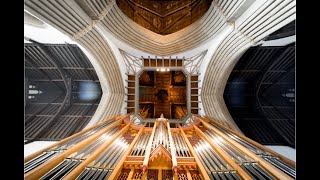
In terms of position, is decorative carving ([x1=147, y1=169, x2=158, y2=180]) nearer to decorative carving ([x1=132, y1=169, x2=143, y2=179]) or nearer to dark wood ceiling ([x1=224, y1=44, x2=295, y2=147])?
decorative carving ([x1=132, y1=169, x2=143, y2=179])

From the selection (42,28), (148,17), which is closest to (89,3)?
(42,28)

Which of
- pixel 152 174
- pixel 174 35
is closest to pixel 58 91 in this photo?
pixel 174 35

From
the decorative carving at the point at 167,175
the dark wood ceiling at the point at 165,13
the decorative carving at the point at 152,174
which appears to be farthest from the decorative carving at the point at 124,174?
the dark wood ceiling at the point at 165,13

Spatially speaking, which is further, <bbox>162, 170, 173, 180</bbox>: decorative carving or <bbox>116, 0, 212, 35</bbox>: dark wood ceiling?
<bbox>116, 0, 212, 35</bbox>: dark wood ceiling

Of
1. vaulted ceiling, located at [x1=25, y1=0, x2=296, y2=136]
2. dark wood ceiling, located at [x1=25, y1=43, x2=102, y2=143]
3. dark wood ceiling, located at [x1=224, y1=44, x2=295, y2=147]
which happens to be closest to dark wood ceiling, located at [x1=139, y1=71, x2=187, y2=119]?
vaulted ceiling, located at [x1=25, y1=0, x2=296, y2=136]

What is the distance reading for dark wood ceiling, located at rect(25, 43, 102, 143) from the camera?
28.1 feet

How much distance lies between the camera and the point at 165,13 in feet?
31.3

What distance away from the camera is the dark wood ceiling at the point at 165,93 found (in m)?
13.2

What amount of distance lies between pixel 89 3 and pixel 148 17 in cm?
401

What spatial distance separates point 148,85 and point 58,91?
229 inches

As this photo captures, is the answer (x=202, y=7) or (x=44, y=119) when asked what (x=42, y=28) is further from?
(x=202, y=7)

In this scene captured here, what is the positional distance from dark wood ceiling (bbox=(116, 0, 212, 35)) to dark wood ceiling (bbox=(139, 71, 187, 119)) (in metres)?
4.33

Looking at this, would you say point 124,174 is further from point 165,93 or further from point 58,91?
point 165,93
